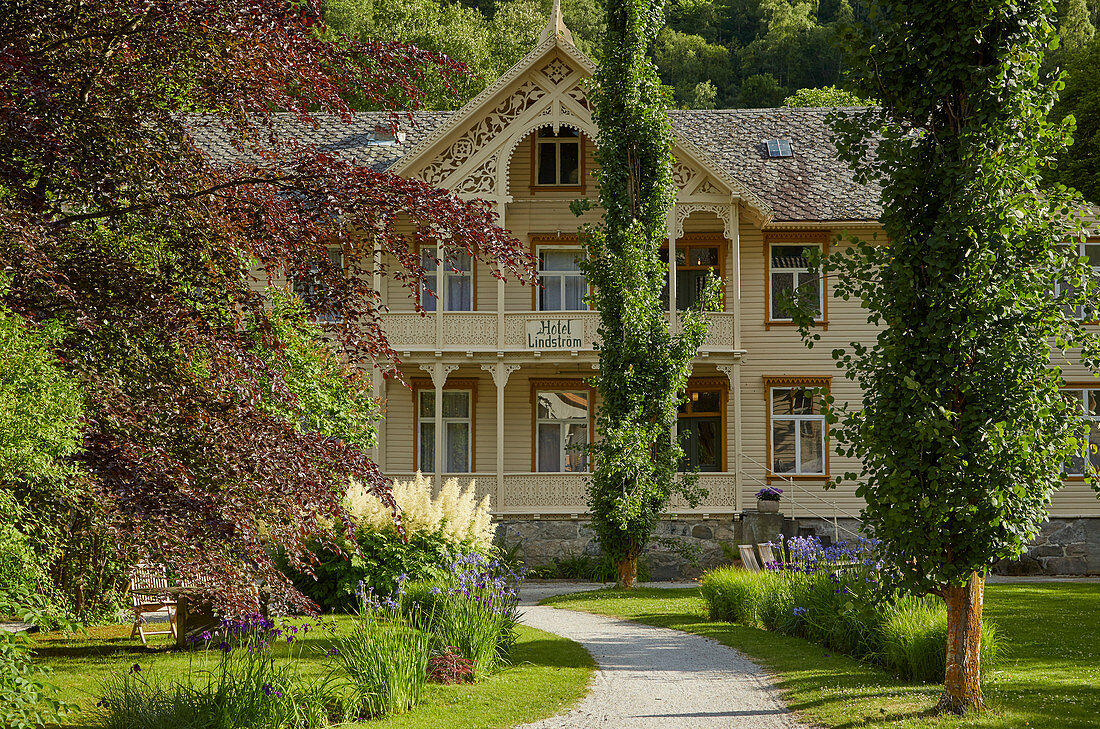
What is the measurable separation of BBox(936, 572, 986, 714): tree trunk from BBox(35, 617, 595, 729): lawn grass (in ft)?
10.0

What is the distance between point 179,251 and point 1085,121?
3543 cm

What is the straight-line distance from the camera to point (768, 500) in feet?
68.9

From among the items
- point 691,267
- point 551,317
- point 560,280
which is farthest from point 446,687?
point 691,267

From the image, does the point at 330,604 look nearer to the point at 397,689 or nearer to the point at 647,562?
the point at 397,689

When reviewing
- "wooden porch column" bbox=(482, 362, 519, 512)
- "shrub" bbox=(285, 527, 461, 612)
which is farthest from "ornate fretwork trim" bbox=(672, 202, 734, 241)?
"shrub" bbox=(285, 527, 461, 612)

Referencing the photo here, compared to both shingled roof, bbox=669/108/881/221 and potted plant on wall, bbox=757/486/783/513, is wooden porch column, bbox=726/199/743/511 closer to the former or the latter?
potted plant on wall, bbox=757/486/783/513

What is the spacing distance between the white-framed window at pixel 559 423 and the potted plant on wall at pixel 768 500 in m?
4.38

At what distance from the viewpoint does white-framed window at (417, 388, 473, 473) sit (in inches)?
903

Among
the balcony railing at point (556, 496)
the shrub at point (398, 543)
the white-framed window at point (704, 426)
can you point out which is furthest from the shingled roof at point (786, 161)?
the shrub at point (398, 543)

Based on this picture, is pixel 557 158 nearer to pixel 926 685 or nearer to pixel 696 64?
pixel 926 685

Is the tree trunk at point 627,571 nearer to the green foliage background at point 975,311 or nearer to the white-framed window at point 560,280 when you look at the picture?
the white-framed window at point 560,280

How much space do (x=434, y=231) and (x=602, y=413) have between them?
11106 millimetres

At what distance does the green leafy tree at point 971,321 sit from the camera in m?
7.07

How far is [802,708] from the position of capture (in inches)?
311
